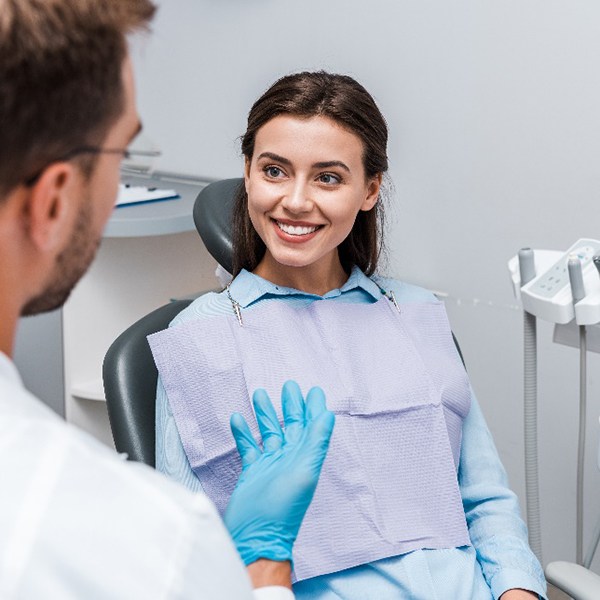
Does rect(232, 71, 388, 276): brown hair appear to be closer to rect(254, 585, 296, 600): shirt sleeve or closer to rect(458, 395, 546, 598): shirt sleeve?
rect(458, 395, 546, 598): shirt sleeve

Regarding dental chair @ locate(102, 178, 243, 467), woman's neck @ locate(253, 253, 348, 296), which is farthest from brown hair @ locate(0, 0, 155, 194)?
woman's neck @ locate(253, 253, 348, 296)

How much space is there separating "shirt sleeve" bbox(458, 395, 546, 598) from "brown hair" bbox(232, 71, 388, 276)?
13.1 inches

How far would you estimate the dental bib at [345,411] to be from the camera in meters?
1.39

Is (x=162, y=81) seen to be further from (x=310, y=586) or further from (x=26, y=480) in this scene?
(x=26, y=480)

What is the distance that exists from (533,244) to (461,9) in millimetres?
560

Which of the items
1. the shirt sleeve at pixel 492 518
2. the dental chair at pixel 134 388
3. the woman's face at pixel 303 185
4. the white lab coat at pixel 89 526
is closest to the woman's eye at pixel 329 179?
the woman's face at pixel 303 185

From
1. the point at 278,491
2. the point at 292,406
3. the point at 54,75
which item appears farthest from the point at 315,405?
the point at 54,75

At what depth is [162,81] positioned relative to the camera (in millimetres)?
3021

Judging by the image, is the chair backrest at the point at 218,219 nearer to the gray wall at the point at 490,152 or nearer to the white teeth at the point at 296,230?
the white teeth at the point at 296,230

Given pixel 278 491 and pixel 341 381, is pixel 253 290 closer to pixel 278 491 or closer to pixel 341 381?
pixel 341 381

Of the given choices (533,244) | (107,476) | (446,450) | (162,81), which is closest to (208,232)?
(446,450)

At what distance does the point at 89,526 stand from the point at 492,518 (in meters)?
0.96

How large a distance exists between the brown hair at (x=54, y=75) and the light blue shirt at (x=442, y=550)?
2.44ft

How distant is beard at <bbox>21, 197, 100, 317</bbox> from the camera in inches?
30.9
